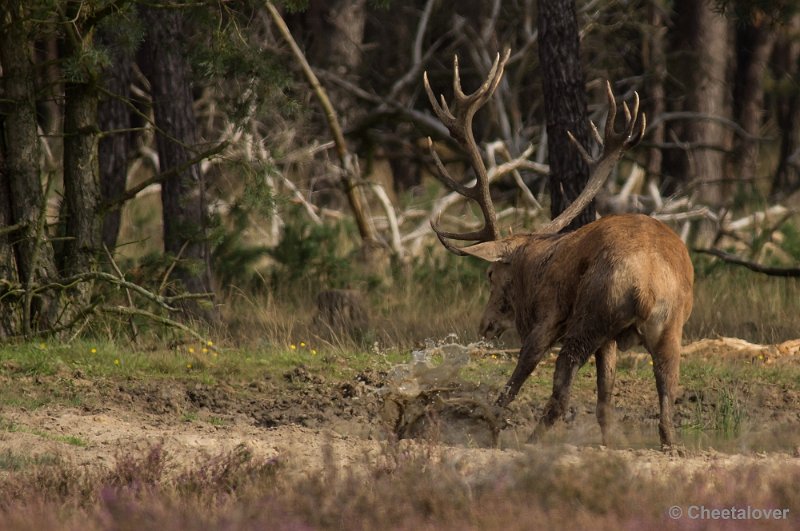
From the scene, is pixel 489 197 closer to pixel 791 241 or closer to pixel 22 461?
pixel 22 461

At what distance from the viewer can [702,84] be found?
64.8ft

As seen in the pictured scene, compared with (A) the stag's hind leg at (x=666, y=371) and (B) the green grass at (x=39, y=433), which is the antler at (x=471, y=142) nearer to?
(A) the stag's hind leg at (x=666, y=371)

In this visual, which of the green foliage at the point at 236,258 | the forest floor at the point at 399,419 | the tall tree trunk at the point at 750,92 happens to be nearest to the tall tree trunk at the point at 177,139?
the green foliage at the point at 236,258

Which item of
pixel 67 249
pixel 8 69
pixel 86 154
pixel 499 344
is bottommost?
pixel 499 344

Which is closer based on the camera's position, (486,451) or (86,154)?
(486,451)

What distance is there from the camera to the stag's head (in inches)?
318

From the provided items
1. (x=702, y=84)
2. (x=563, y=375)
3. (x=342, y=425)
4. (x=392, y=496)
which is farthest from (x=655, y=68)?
(x=392, y=496)

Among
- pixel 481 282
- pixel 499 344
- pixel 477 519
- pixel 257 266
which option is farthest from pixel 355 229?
pixel 477 519

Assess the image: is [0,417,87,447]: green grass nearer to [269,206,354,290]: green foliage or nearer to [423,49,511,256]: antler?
[423,49,511,256]: antler

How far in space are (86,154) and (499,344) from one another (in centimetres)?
395

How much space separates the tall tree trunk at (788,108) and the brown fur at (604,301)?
11460 millimetres

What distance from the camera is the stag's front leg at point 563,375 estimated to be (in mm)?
7023

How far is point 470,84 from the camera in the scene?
2312 centimetres

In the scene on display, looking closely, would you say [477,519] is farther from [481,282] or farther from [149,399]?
[481,282]
